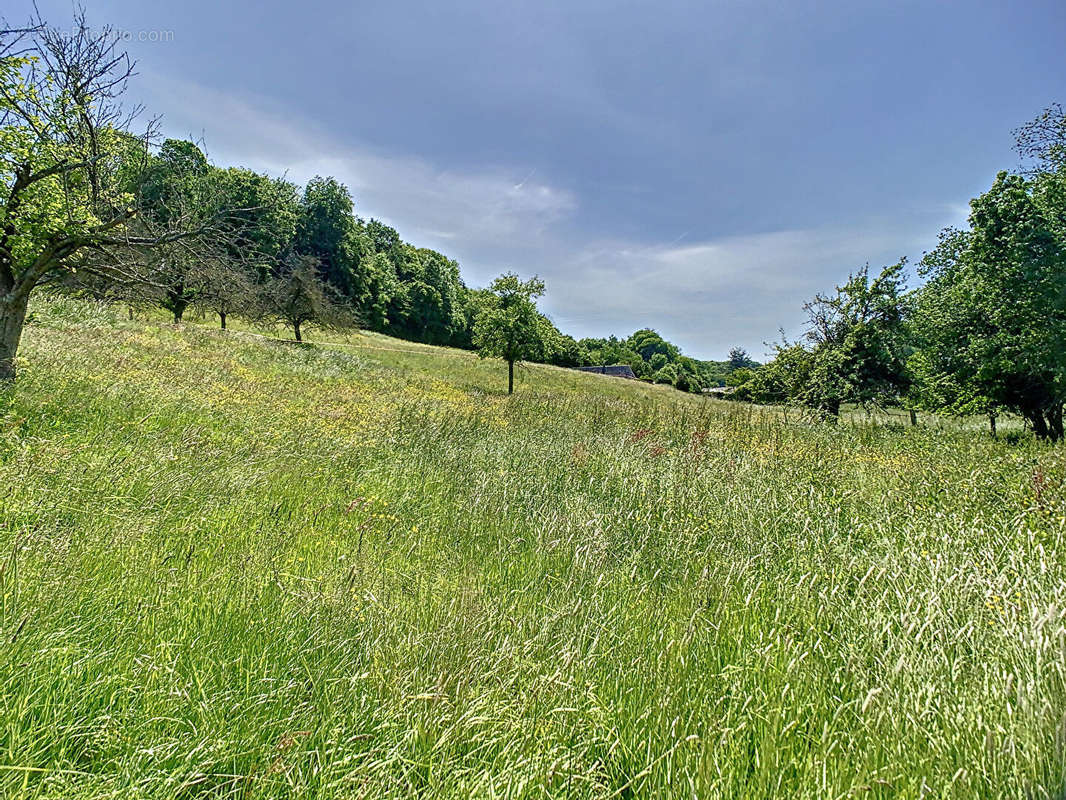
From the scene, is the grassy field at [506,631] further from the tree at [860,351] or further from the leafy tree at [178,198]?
the tree at [860,351]

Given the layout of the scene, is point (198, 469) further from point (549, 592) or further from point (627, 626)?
point (627, 626)

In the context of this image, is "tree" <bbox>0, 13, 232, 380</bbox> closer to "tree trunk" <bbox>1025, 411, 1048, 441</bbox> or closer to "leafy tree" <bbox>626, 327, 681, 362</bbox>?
"tree trunk" <bbox>1025, 411, 1048, 441</bbox>

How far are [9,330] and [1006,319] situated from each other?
23.0m

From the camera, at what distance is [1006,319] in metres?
12.6

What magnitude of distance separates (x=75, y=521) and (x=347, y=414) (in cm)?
527

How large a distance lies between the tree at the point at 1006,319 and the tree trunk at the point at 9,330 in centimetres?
2116

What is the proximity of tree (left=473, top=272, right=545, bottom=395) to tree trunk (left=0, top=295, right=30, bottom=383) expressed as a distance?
17.2m

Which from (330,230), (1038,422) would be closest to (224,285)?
(1038,422)

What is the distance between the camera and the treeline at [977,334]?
1120cm

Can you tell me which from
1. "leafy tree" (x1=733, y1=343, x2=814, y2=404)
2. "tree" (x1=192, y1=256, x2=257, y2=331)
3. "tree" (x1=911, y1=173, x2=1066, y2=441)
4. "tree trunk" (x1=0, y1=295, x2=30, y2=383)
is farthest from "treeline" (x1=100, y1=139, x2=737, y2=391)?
"tree" (x1=911, y1=173, x2=1066, y2=441)

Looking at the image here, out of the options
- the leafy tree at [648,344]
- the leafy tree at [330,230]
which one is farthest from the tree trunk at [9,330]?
the leafy tree at [648,344]

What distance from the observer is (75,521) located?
3072mm

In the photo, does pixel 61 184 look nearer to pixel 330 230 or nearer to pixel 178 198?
pixel 178 198

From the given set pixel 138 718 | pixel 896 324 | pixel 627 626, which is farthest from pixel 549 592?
pixel 896 324
